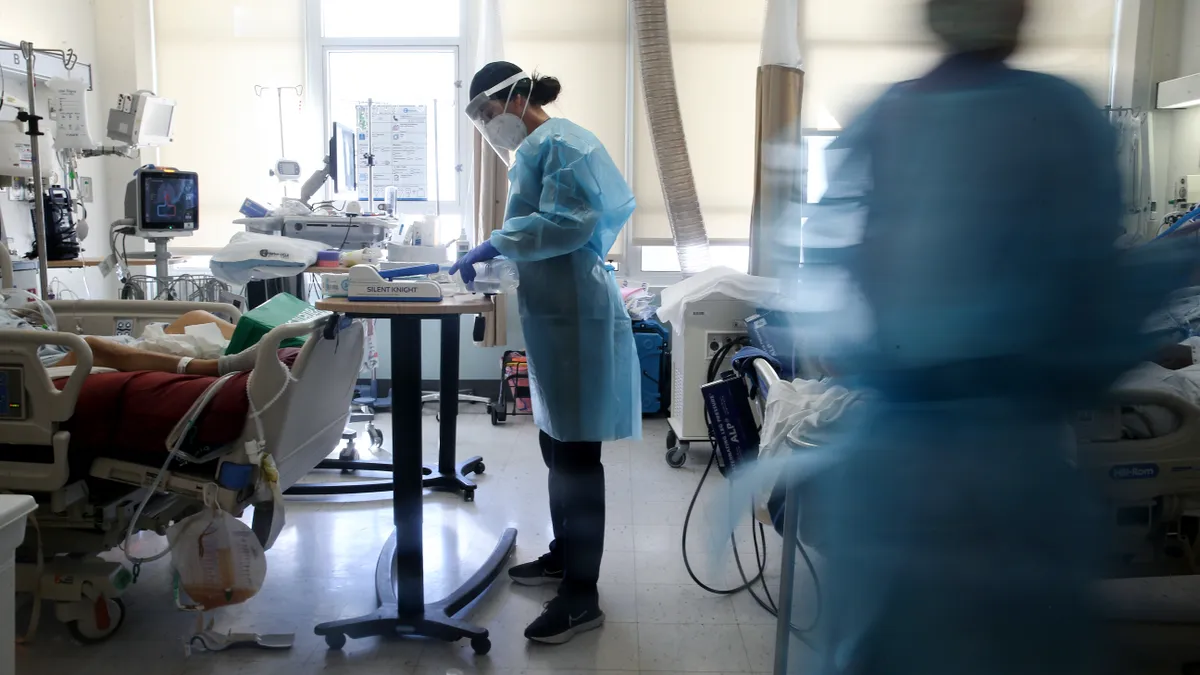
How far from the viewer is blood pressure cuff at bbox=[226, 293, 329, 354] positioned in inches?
81.7

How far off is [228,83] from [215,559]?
3.87 metres

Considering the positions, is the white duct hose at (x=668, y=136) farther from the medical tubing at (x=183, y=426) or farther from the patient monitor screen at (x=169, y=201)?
the medical tubing at (x=183, y=426)

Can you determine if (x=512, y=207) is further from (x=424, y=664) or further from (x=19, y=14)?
(x=19, y=14)

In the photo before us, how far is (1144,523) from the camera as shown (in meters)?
1.10

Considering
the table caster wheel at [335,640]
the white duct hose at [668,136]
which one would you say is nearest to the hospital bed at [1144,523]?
the table caster wheel at [335,640]

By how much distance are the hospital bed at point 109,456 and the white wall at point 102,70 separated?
2.81 metres

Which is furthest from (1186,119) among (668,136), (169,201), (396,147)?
(396,147)

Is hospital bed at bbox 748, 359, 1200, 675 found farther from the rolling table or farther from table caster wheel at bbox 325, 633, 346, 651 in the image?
table caster wheel at bbox 325, 633, 346, 651

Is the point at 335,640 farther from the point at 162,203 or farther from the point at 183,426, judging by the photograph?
the point at 162,203

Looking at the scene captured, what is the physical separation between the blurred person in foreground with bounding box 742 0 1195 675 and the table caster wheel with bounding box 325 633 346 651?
147cm

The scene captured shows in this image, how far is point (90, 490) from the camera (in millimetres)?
1999

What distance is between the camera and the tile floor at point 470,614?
1.92 metres

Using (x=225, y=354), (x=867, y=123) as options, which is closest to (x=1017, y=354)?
(x=867, y=123)

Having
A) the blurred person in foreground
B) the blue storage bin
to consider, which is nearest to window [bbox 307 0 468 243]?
the blue storage bin
